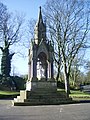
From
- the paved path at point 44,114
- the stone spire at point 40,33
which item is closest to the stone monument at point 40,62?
the stone spire at point 40,33

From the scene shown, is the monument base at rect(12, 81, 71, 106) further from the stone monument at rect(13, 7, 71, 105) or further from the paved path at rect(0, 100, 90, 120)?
the paved path at rect(0, 100, 90, 120)

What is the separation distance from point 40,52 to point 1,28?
22.8m

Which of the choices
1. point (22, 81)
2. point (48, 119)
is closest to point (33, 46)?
point (48, 119)

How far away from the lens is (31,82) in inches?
1115

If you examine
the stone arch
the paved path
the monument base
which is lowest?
the paved path

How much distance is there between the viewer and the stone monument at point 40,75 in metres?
26.5

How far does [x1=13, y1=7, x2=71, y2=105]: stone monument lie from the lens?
26531 millimetres

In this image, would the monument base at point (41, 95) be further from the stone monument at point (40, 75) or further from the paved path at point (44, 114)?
the paved path at point (44, 114)

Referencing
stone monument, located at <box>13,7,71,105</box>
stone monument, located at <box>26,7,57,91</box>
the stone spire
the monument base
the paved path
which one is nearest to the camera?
the paved path

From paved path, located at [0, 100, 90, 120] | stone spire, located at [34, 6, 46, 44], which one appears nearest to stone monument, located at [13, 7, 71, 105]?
stone spire, located at [34, 6, 46, 44]

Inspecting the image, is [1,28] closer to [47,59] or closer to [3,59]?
[3,59]

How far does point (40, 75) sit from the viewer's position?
3073 cm

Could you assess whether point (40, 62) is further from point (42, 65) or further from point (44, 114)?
point (44, 114)

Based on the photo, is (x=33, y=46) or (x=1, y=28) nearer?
(x=33, y=46)
